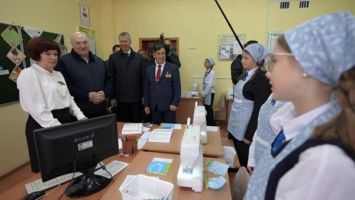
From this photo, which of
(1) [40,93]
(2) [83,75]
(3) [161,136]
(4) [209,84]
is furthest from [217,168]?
(4) [209,84]

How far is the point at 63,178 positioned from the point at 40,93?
0.74 meters

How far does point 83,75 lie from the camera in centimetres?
244

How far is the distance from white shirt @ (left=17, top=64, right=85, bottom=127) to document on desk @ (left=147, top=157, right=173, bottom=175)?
2.97 ft

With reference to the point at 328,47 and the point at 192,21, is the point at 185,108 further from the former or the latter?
the point at 328,47

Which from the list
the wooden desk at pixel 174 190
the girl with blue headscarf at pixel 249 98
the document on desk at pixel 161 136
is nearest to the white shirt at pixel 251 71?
the girl with blue headscarf at pixel 249 98

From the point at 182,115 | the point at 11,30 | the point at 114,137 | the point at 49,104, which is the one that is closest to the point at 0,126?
the point at 11,30

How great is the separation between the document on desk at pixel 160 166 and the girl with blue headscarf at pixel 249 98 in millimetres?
850

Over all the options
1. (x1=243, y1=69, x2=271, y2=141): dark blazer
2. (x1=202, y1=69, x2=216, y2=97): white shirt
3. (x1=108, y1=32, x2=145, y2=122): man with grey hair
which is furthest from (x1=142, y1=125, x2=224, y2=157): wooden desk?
(x1=202, y1=69, x2=216, y2=97): white shirt

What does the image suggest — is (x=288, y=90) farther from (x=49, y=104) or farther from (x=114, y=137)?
(x=49, y=104)

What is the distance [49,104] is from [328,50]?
1.86 metres

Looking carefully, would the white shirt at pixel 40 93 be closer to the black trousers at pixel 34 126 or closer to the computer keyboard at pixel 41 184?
the black trousers at pixel 34 126

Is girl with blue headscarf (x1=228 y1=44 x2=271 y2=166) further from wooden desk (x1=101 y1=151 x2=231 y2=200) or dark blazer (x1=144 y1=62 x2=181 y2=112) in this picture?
dark blazer (x1=144 y1=62 x2=181 y2=112)

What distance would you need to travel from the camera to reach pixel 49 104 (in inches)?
67.7

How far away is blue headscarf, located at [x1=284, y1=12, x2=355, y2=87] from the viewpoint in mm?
542
